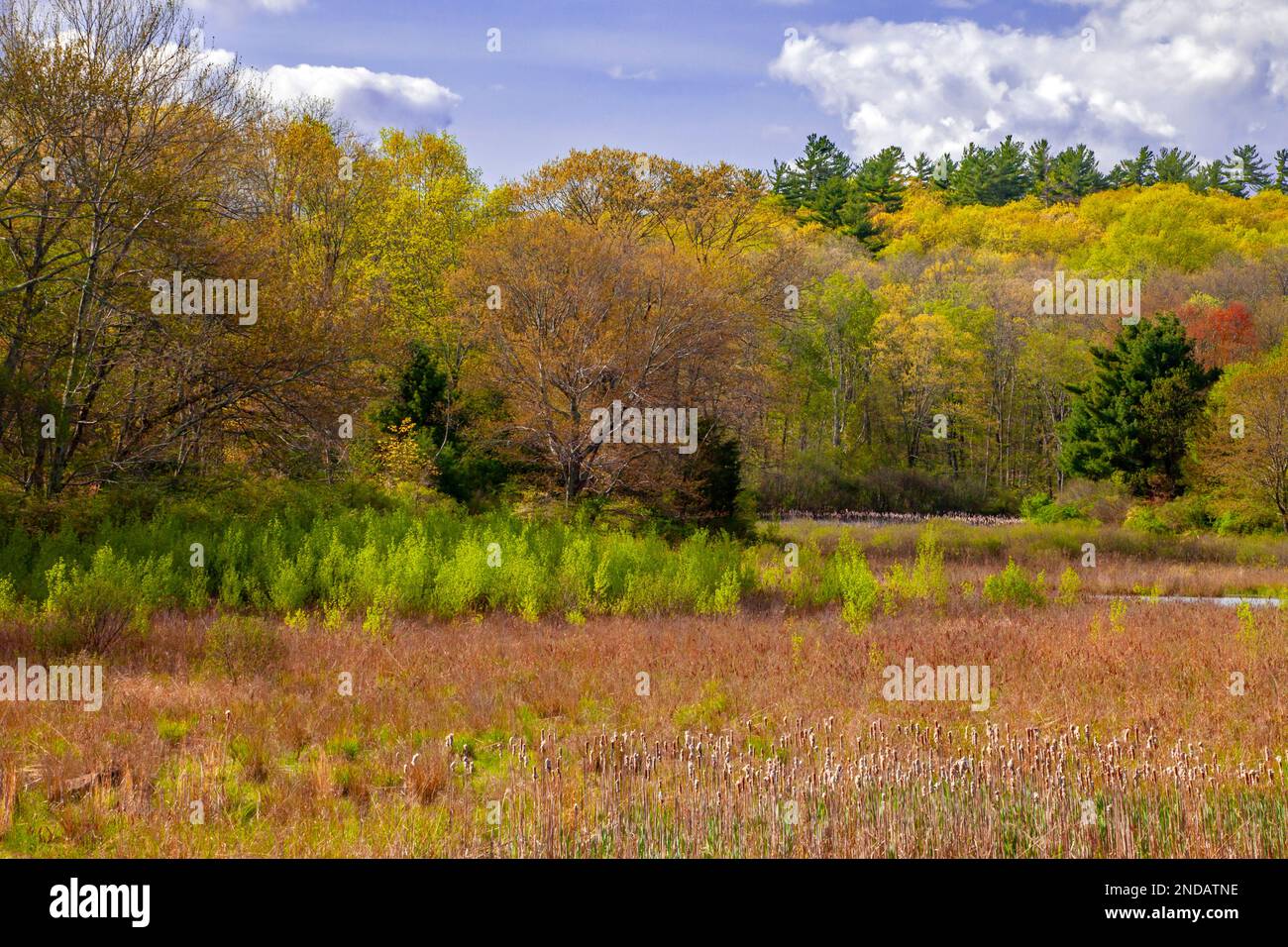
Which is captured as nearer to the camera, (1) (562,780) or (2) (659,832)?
(2) (659,832)

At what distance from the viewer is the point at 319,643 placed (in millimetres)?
11898

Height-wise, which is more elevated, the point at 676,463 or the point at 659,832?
the point at 676,463

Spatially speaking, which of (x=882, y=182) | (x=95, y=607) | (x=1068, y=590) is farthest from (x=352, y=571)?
(x=882, y=182)

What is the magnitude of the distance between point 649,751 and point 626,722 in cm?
155

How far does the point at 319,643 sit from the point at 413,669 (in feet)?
5.98

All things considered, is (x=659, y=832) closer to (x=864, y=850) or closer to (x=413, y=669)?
(x=864, y=850)

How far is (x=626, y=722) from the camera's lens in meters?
8.98

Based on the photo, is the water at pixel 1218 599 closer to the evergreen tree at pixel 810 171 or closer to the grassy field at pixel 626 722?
the grassy field at pixel 626 722

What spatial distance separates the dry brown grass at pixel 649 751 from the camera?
576 centimetres

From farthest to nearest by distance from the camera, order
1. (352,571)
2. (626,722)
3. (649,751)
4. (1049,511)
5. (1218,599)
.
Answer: (1049,511) < (1218,599) < (352,571) < (626,722) < (649,751)

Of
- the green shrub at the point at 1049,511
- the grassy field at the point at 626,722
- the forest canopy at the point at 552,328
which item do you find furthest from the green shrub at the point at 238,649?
the green shrub at the point at 1049,511

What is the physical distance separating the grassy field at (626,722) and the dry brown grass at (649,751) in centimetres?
3

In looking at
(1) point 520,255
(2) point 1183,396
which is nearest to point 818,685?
(1) point 520,255

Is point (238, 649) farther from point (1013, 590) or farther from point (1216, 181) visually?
point (1216, 181)
